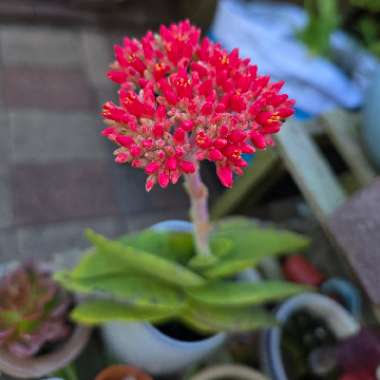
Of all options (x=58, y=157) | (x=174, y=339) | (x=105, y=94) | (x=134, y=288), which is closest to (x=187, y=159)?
(x=134, y=288)

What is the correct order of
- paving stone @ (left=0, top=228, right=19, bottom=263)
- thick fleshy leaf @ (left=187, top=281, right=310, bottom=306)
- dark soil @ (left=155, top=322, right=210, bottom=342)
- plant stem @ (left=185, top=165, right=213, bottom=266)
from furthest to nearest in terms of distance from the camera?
paving stone @ (left=0, top=228, right=19, bottom=263) → dark soil @ (left=155, top=322, right=210, bottom=342) → thick fleshy leaf @ (left=187, top=281, right=310, bottom=306) → plant stem @ (left=185, top=165, right=213, bottom=266)

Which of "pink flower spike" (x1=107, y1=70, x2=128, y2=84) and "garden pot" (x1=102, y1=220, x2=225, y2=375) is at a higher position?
"pink flower spike" (x1=107, y1=70, x2=128, y2=84)

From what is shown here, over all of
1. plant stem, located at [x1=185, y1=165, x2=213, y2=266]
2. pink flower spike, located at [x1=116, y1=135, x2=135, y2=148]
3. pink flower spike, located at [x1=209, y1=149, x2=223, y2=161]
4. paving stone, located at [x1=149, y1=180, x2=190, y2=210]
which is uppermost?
pink flower spike, located at [x1=209, y1=149, x2=223, y2=161]

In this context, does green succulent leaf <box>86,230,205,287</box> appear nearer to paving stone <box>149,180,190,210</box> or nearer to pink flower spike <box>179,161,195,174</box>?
pink flower spike <box>179,161,195,174</box>

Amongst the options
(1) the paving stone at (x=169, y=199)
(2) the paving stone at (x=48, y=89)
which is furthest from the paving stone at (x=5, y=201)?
(1) the paving stone at (x=169, y=199)

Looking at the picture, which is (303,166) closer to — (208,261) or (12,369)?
(208,261)

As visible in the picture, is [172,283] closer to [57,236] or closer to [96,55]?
[57,236]

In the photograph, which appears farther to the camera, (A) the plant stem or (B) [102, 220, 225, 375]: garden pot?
(B) [102, 220, 225, 375]: garden pot

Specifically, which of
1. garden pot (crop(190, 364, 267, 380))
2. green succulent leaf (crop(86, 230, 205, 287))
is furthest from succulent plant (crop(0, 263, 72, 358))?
garden pot (crop(190, 364, 267, 380))
